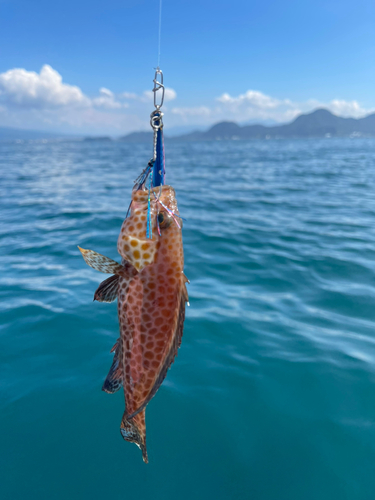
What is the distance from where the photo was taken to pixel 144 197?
3.44 m

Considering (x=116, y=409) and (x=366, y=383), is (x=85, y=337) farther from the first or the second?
(x=366, y=383)

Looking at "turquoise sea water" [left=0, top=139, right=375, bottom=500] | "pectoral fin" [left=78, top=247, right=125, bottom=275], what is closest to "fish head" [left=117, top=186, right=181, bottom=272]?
"pectoral fin" [left=78, top=247, right=125, bottom=275]

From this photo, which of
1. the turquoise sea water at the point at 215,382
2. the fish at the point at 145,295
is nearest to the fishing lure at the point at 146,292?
the fish at the point at 145,295

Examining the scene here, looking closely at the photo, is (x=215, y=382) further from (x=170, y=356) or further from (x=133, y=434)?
(x=170, y=356)

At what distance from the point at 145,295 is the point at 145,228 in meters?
0.67

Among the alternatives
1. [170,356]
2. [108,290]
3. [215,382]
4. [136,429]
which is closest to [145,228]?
[108,290]

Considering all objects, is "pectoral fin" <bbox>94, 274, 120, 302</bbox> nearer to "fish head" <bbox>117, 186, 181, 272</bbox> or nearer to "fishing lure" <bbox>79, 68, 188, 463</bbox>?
"fishing lure" <bbox>79, 68, 188, 463</bbox>

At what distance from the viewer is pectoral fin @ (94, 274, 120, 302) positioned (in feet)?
10.6

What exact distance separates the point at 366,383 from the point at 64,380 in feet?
16.9

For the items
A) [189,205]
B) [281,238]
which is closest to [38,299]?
[281,238]

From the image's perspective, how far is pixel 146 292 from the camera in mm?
3160

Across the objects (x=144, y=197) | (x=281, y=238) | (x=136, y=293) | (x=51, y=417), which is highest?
(x=144, y=197)

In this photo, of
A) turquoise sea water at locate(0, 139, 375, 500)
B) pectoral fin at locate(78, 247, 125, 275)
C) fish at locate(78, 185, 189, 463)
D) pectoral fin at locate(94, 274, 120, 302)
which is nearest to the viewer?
pectoral fin at locate(78, 247, 125, 275)

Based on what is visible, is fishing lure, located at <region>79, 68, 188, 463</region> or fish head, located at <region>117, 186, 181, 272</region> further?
fish head, located at <region>117, 186, 181, 272</region>
